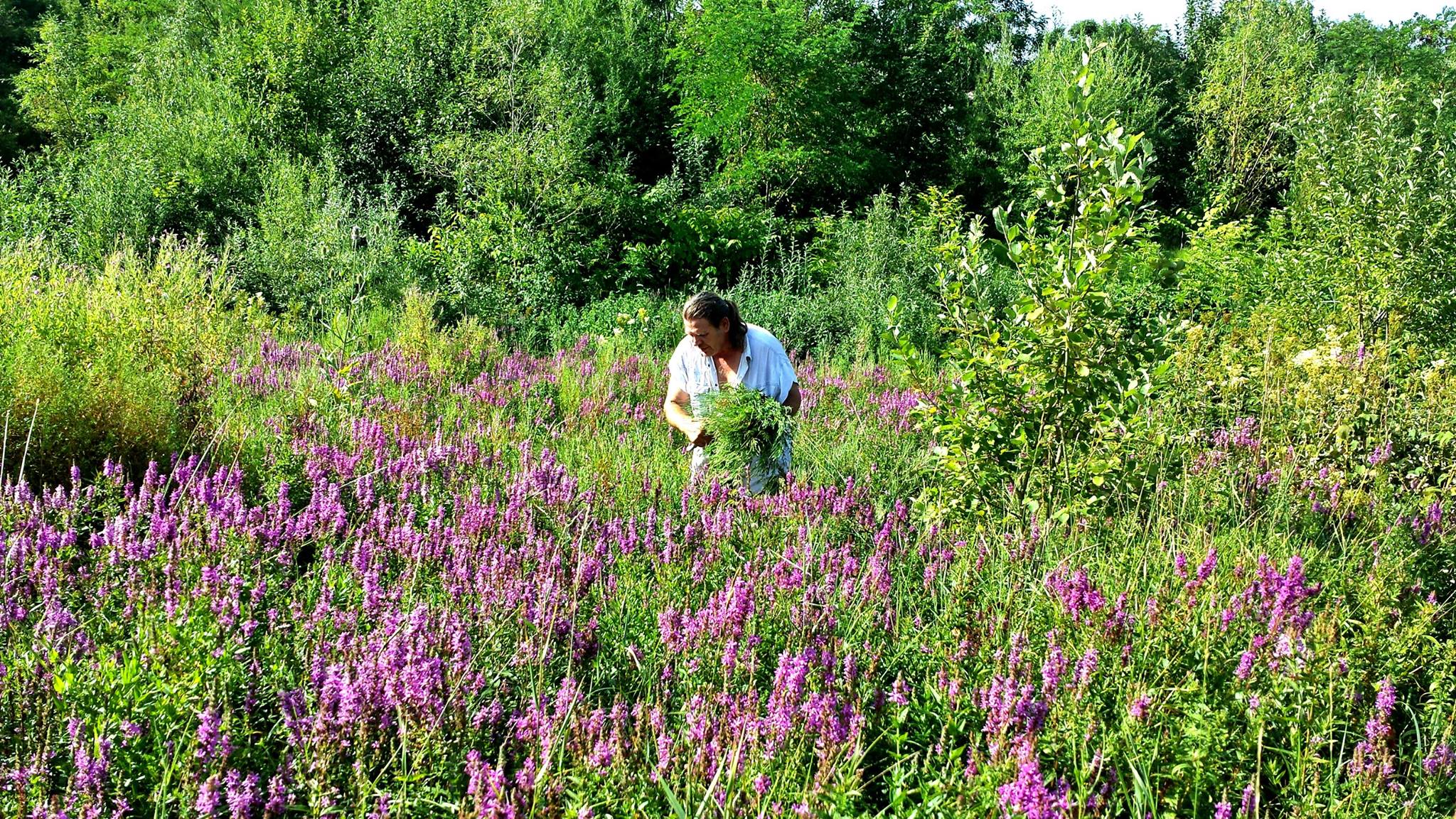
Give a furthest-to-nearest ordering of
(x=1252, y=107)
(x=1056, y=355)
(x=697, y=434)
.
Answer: (x=1252, y=107) < (x=697, y=434) < (x=1056, y=355)

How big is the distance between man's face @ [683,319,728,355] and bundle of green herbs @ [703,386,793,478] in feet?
1.58

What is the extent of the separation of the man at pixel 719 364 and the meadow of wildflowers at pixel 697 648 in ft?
1.58

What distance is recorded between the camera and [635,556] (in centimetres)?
341

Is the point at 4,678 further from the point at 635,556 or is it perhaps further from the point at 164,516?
the point at 635,556

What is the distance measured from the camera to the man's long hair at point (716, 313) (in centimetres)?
459

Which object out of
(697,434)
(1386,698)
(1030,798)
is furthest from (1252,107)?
(1030,798)

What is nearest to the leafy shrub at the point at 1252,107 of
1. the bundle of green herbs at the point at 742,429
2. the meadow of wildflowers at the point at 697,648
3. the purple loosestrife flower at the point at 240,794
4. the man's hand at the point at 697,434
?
the man's hand at the point at 697,434

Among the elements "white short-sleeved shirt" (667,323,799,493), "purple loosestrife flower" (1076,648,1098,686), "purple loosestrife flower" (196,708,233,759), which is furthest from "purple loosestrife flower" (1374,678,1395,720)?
"white short-sleeved shirt" (667,323,799,493)

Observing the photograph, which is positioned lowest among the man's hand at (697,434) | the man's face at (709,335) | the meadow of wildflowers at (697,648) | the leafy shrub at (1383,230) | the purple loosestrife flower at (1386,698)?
the meadow of wildflowers at (697,648)

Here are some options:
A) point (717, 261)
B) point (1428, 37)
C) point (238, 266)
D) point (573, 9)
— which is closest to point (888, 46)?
point (573, 9)

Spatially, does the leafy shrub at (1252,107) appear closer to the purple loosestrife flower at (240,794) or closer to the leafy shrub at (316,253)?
the leafy shrub at (316,253)

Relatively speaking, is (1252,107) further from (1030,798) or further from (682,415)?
(1030,798)

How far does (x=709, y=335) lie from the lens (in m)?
4.67

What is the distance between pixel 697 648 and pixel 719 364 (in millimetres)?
2453
